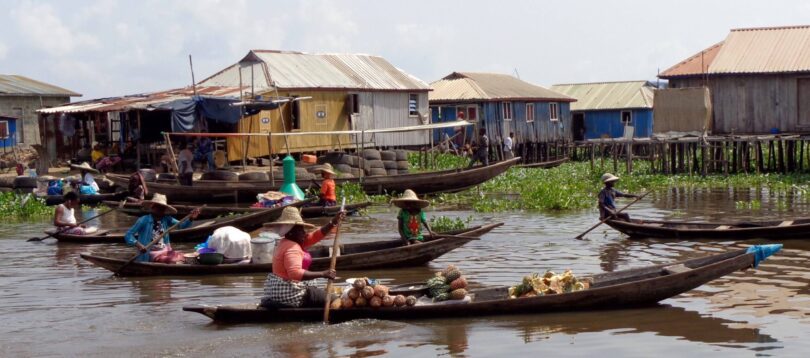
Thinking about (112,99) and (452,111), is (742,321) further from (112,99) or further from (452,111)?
(452,111)

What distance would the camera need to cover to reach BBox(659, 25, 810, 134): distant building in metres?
30.2

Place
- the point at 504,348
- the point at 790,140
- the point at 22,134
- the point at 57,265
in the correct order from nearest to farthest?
the point at 504,348 → the point at 57,265 → the point at 790,140 → the point at 22,134

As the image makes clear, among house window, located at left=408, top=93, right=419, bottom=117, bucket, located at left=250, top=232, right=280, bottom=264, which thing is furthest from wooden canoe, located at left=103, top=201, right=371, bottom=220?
house window, located at left=408, top=93, right=419, bottom=117

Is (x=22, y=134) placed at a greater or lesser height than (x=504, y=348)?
greater

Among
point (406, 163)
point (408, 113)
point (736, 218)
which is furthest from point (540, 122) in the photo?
point (736, 218)

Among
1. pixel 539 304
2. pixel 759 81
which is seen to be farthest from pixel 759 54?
pixel 539 304

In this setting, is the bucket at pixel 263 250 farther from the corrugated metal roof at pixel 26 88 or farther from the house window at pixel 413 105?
the corrugated metal roof at pixel 26 88

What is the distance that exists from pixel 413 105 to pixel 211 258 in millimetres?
25092

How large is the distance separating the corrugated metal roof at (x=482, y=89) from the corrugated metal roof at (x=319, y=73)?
3398 millimetres

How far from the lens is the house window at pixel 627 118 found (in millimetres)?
49156

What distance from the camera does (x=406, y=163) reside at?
34.5 meters

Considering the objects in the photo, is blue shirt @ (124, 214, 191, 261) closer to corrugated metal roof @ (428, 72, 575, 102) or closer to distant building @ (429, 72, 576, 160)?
corrugated metal roof @ (428, 72, 575, 102)

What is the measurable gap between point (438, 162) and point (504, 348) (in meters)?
26.6

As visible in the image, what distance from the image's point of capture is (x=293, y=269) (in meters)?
Answer: 10.6
